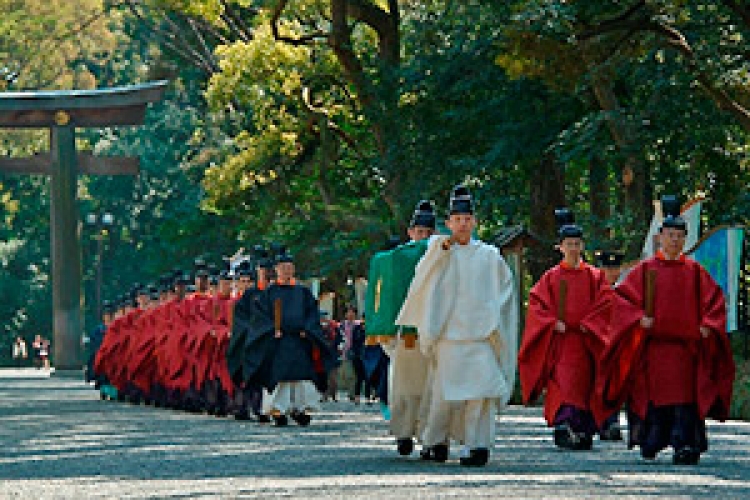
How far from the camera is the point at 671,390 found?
15.2 m

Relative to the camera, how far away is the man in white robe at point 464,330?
14.2 metres

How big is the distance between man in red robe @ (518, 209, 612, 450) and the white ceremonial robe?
2.47m

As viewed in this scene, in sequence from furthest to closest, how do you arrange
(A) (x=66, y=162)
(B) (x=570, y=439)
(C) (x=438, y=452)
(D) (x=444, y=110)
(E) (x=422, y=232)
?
(A) (x=66, y=162)
(D) (x=444, y=110)
(B) (x=570, y=439)
(E) (x=422, y=232)
(C) (x=438, y=452)

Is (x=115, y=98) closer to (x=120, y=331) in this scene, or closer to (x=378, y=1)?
(x=378, y=1)

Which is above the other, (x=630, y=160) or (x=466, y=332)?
(x=630, y=160)

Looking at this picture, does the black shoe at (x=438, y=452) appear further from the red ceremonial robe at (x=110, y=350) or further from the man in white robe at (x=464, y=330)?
the red ceremonial robe at (x=110, y=350)

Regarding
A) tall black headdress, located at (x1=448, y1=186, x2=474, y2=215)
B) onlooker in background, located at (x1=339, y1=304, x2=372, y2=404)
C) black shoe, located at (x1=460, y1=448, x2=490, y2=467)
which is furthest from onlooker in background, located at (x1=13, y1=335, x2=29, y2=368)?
black shoe, located at (x1=460, y1=448, x2=490, y2=467)

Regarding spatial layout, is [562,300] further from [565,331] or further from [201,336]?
[201,336]

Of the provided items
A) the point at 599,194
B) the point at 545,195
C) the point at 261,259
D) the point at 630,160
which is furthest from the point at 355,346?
the point at 261,259

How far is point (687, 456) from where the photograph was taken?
48.4 ft

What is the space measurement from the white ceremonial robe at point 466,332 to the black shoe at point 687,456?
1.29 metres

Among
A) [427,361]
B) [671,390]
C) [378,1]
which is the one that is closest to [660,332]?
[671,390]

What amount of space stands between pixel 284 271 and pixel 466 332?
817 cm

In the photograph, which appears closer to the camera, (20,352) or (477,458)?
(477,458)
